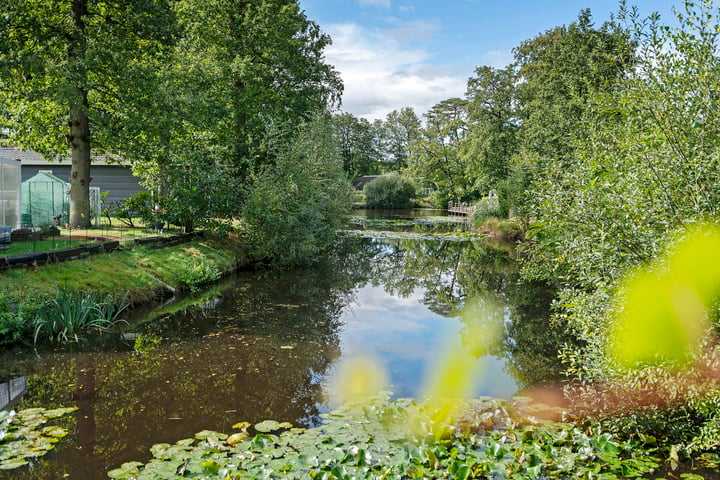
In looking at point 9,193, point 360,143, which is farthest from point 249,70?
point 360,143

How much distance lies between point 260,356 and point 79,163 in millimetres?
12937

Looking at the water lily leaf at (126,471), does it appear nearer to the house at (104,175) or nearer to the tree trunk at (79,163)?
the tree trunk at (79,163)

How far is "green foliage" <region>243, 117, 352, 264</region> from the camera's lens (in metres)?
19.5

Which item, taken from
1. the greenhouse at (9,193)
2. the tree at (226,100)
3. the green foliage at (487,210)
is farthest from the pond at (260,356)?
the green foliage at (487,210)

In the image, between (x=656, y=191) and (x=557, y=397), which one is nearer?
(x=656, y=191)

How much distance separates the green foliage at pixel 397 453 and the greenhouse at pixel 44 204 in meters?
15.6

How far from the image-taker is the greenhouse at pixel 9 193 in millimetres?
15422

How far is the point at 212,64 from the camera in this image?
72.3 feet

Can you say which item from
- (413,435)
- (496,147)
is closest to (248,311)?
(413,435)

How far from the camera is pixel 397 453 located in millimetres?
5516

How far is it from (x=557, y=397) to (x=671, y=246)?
10.7 ft

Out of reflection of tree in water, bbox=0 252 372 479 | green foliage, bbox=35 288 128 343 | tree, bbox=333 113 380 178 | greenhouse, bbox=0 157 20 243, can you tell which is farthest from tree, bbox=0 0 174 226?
tree, bbox=333 113 380 178

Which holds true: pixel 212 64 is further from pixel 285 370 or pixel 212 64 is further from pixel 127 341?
pixel 285 370

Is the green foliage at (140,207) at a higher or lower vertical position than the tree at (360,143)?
lower
